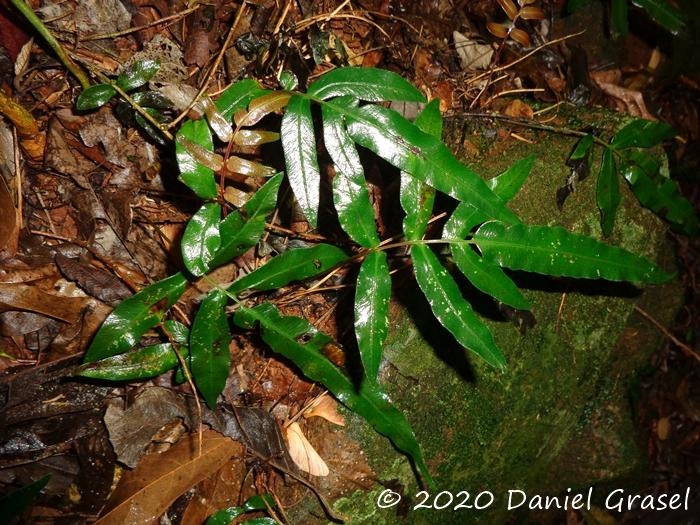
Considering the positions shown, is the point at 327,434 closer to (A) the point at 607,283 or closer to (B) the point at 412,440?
(B) the point at 412,440

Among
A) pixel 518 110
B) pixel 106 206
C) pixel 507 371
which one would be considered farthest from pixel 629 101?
pixel 106 206

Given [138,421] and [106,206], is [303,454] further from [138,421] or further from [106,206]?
[106,206]

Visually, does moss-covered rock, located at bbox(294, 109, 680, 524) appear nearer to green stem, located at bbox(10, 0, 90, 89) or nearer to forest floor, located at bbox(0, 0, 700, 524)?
forest floor, located at bbox(0, 0, 700, 524)

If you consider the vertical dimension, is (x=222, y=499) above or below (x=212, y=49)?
below

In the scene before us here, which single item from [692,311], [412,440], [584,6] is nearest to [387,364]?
[412,440]

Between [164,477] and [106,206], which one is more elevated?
[106,206]
